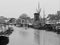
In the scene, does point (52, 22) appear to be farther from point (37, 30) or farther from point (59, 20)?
point (37, 30)

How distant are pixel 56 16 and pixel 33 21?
1.05m

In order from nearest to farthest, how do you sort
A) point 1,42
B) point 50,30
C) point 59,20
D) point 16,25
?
point 1,42, point 50,30, point 59,20, point 16,25

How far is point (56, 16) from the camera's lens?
559cm

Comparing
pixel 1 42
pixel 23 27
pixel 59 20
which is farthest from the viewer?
pixel 23 27

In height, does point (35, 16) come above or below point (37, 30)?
above

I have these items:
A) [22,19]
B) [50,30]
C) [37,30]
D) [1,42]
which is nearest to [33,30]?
[37,30]

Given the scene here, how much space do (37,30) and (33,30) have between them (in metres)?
0.33

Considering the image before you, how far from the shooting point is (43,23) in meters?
5.14

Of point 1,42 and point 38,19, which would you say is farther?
point 38,19

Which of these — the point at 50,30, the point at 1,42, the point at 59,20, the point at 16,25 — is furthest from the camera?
the point at 16,25

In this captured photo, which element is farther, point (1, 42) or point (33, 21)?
point (33, 21)

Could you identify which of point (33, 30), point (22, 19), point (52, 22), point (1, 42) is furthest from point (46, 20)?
point (1, 42)

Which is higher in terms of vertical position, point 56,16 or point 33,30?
point 56,16

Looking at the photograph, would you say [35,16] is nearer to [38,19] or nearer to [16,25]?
[38,19]
